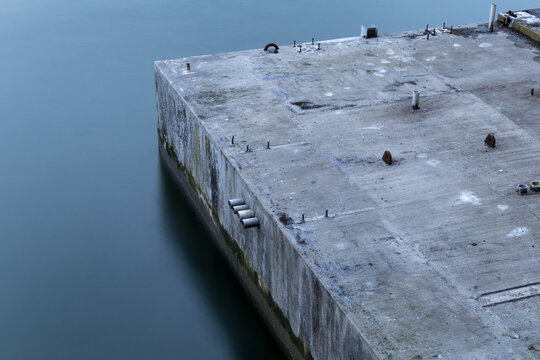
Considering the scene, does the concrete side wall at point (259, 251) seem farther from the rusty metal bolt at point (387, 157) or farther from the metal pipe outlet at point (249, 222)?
the rusty metal bolt at point (387, 157)

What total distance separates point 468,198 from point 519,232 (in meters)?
1.59

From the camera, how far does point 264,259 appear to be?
61.5ft

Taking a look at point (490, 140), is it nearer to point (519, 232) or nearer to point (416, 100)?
point (416, 100)

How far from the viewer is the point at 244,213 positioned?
18.6m

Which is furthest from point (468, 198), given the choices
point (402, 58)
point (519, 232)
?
point (402, 58)

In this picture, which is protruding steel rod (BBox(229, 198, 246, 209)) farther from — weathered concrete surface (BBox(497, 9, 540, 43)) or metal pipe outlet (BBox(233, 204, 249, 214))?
weathered concrete surface (BBox(497, 9, 540, 43))

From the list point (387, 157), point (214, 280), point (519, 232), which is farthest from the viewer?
point (214, 280)

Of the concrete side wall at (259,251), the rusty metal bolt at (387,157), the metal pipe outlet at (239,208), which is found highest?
the rusty metal bolt at (387,157)

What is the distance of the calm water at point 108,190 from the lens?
20062 millimetres

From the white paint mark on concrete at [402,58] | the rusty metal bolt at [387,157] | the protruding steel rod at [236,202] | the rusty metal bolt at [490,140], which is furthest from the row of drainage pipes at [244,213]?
the white paint mark on concrete at [402,58]

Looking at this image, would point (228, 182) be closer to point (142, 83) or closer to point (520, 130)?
point (520, 130)

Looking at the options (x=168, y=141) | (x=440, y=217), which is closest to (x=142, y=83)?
(x=168, y=141)

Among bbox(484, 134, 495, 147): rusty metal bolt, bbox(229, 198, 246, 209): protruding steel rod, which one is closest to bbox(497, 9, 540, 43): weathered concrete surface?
bbox(484, 134, 495, 147): rusty metal bolt

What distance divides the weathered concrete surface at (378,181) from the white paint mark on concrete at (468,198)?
0.04 metres
